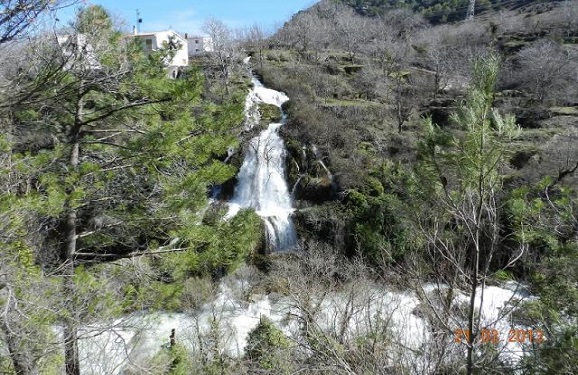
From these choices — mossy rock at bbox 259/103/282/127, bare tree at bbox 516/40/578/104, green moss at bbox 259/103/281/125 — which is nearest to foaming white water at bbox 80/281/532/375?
mossy rock at bbox 259/103/282/127

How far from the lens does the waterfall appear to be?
714 inches

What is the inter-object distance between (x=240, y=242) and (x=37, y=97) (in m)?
3.28

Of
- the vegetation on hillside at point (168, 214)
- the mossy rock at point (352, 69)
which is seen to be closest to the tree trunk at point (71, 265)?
the vegetation on hillside at point (168, 214)

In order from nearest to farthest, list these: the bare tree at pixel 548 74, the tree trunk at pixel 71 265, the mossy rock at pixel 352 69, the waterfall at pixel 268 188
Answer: the tree trunk at pixel 71 265, the waterfall at pixel 268 188, the bare tree at pixel 548 74, the mossy rock at pixel 352 69

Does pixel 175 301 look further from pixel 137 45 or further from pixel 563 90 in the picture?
pixel 563 90

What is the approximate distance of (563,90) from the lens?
28.4m

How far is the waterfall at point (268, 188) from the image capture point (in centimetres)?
1812

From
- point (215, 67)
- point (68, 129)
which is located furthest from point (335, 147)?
point (68, 129)

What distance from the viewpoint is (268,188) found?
21.1m

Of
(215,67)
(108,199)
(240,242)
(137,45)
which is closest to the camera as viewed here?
(108,199)
